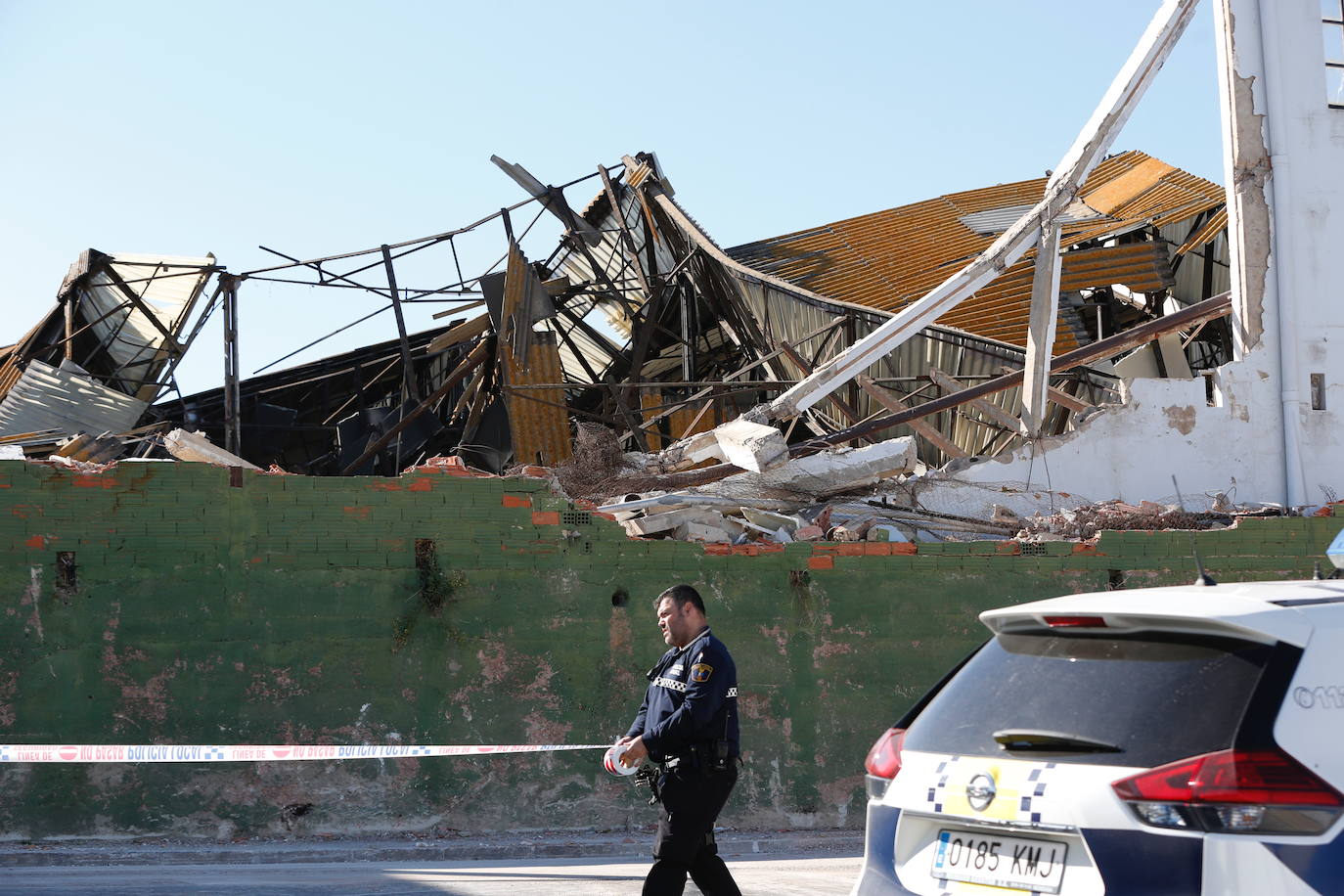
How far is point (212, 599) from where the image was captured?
872cm

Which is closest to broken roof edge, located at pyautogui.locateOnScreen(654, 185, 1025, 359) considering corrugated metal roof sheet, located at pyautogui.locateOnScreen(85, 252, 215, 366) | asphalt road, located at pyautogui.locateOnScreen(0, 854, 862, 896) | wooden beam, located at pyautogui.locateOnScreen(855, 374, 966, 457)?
wooden beam, located at pyautogui.locateOnScreen(855, 374, 966, 457)

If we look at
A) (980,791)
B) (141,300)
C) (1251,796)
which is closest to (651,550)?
(980,791)

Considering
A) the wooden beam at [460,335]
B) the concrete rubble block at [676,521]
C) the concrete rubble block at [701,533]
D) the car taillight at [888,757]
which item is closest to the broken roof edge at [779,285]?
the wooden beam at [460,335]

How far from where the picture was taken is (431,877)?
300 inches

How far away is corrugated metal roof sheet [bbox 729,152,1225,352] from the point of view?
16.0 meters

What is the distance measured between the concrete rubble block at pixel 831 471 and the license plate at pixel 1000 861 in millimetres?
6980

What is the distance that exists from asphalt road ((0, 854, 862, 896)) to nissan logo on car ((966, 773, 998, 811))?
3.70 metres

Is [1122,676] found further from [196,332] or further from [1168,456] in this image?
[196,332]

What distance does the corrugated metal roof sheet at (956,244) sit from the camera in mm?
15969

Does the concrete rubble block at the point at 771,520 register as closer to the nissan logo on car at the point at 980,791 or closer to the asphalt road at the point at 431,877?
the asphalt road at the point at 431,877

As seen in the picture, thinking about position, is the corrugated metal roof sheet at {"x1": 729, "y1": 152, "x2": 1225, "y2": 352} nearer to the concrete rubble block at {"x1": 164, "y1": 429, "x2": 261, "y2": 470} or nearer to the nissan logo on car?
the concrete rubble block at {"x1": 164, "y1": 429, "x2": 261, "y2": 470}

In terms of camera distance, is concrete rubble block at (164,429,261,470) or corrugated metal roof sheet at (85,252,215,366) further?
corrugated metal roof sheet at (85,252,215,366)

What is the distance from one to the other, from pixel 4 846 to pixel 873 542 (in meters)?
6.01

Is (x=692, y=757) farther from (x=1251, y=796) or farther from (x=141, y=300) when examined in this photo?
(x=141, y=300)
